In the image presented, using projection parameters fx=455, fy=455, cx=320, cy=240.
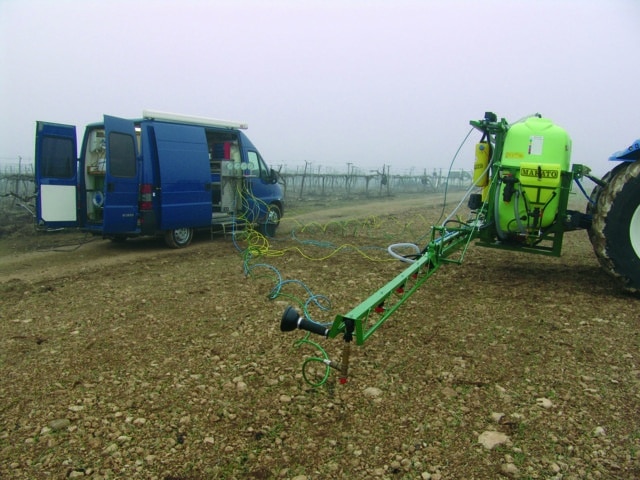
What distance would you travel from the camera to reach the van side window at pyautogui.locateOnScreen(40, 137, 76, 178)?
291 inches

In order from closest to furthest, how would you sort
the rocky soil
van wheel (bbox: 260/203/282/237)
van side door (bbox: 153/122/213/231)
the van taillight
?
the rocky soil, the van taillight, van side door (bbox: 153/122/213/231), van wheel (bbox: 260/203/282/237)

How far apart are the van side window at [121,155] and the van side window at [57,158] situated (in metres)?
0.86

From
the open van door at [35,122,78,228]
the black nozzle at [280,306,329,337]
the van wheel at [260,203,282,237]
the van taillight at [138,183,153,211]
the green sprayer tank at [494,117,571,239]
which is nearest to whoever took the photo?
the black nozzle at [280,306,329,337]

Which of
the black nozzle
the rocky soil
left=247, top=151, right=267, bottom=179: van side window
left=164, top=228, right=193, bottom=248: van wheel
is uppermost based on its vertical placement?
left=247, top=151, right=267, bottom=179: van side window

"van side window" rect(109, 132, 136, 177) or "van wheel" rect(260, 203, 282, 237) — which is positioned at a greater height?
"van side window" rect(109, 132, 136, 177)

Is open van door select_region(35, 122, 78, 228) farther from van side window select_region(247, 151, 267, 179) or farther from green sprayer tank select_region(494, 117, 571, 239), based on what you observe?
green sprayer tank select_region(494, 117, 571, 239)

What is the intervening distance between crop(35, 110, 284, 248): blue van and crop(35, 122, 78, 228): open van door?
1 cm

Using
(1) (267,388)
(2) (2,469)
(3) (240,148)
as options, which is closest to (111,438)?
(2) (2,469)

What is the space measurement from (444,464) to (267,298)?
9.98 ft

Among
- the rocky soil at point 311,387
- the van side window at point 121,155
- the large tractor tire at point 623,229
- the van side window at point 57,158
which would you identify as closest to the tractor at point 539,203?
the large tractor tire at point 623,229

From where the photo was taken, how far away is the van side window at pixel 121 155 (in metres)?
7.38

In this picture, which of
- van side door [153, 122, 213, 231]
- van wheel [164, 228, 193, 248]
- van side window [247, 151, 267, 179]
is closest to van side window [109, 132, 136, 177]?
van side door [153, 122, 213, 231]

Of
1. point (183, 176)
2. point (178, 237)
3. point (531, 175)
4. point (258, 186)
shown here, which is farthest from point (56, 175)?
point (531, 175)

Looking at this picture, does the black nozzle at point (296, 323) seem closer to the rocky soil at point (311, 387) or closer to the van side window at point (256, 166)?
the rocky soil at point (311, 387)
